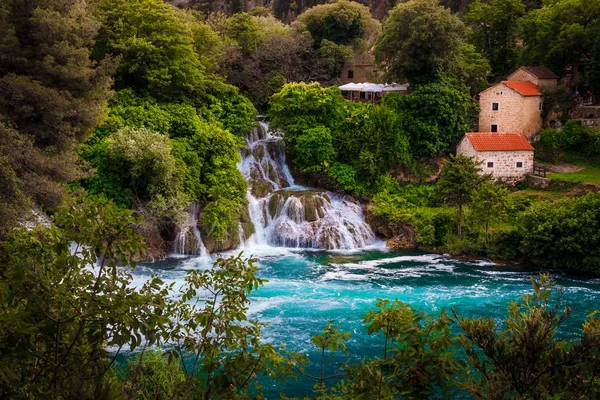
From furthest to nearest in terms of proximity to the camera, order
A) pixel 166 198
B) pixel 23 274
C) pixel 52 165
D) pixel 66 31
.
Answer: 1. pixel 166 198
2. pixel 66 31
3. pixel 52 165
4. pixel 23 274

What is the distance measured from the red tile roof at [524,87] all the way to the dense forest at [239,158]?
130 cm

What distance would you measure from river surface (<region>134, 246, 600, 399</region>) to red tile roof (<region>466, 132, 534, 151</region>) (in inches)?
329

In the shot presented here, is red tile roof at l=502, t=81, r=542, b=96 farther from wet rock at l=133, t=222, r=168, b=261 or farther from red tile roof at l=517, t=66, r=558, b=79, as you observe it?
wet rock at l=133, t=222, r=168, b=261

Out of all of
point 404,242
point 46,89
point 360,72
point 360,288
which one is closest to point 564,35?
point 360,72

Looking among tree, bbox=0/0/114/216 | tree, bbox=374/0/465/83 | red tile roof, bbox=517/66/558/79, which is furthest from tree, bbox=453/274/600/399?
red tile roof, bbox=517/66/558/79

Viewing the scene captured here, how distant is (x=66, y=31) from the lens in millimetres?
22203

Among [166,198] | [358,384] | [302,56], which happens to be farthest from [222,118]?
[358,384]

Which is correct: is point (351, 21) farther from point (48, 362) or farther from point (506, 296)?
point (48, 362)

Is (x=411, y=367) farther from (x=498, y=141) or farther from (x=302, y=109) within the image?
(x=498, y=141)

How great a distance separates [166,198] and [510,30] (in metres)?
27.1

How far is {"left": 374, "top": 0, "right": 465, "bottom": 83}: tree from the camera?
3425 cm

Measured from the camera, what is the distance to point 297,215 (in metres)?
29.4

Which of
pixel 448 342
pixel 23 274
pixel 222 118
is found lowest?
pixel 448 342

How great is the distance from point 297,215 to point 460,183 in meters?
7.57
